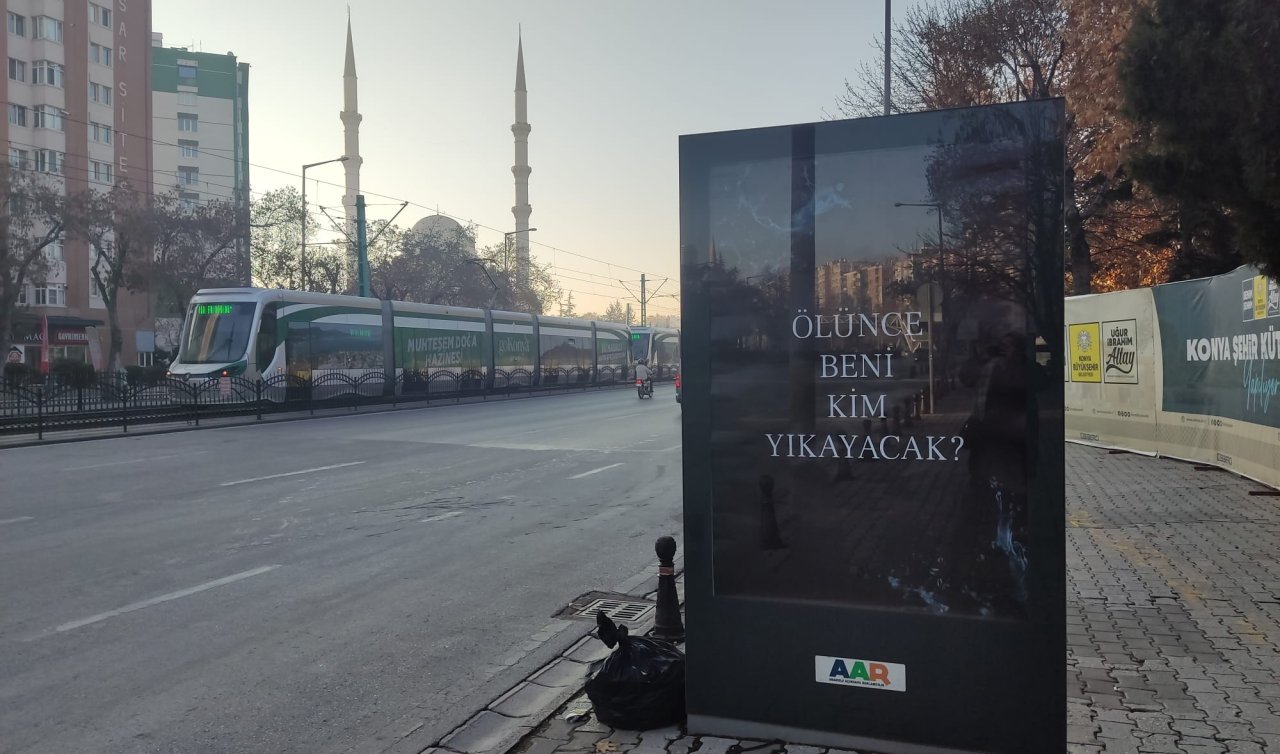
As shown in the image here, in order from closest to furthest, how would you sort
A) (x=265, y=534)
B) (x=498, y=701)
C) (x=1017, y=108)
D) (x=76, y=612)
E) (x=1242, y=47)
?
(x=1017, y=108)
(x=498, y=701)
(x=76, y=612)
(x=1242, y=47)
(x=265, y=534)

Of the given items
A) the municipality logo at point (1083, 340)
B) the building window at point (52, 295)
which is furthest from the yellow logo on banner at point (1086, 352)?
the building window at point (52, 295)

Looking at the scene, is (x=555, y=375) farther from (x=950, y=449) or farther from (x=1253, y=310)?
(x=950, y=449)

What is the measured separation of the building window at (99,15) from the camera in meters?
62.0

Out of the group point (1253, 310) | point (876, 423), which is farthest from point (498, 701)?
point (1253, 310)

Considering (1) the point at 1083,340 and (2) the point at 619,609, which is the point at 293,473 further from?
(1) the point at 1083,340

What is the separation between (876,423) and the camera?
3639 mm

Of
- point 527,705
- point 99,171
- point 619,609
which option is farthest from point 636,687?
point 99,171

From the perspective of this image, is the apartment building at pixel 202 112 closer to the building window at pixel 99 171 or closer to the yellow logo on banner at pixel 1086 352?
the building window at pixel 99 171

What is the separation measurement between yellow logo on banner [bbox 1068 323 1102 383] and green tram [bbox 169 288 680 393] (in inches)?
803

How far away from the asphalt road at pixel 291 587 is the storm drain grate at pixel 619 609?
0.29 m

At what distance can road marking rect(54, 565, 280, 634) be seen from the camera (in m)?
6.14

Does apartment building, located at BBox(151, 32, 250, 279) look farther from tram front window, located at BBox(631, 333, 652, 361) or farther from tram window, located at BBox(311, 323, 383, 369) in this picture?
tram window, located at BBox(311, 323, 383, 369)

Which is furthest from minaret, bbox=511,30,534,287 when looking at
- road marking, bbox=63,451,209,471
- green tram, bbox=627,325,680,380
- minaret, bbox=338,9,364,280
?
road marking, bbox=63,451,209,471

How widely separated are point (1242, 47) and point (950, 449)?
5368 mm
